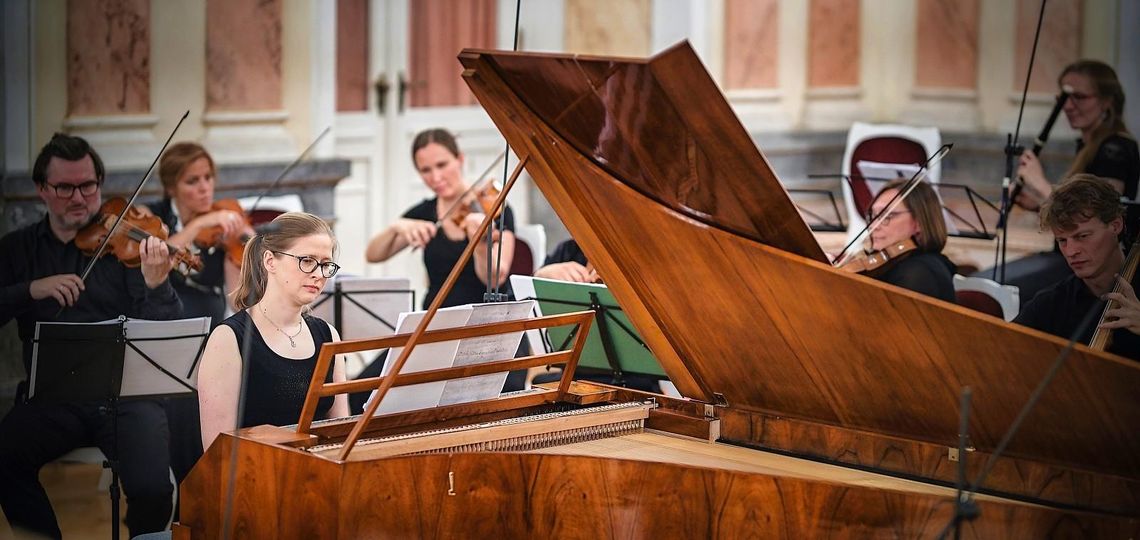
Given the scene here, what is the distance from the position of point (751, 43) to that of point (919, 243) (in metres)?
3.24

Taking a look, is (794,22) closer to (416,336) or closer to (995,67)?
(995,67)

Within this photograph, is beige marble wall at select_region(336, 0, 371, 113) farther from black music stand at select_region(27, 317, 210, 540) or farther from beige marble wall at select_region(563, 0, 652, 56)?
black music stand at select_region(27, 317, 210, 540)

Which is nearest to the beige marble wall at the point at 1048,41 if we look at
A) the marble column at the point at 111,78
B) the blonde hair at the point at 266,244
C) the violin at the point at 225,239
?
the violin at the point at 225,239

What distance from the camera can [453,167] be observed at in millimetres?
4734

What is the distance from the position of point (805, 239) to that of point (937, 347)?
0.31 m

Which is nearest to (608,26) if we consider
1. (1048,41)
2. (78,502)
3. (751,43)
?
(751,43)

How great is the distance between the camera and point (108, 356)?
321cm

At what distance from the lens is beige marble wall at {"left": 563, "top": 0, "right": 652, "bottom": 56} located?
21.8 ft

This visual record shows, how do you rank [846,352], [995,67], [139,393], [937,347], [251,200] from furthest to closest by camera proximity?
[995,67] → [251,200] → [139,393] → [846,352] → [937,347]

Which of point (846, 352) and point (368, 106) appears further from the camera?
point (368, 106)

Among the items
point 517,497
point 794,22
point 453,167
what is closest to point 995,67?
point 794,22

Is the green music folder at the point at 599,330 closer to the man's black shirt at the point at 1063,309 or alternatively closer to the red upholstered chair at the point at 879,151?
the man's black shirt at the point at 1063,309

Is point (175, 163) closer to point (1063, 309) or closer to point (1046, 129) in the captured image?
point (1063, 309)

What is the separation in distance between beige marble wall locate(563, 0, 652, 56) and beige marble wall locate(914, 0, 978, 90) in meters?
1.42
